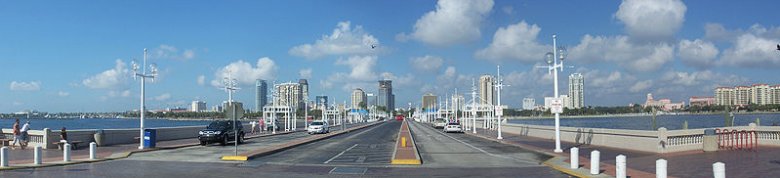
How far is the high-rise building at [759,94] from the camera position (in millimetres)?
165125

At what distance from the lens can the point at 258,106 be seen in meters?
109

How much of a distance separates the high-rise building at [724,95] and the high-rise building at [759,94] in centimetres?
534

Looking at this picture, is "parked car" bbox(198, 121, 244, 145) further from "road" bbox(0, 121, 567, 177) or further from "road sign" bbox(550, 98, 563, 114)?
"road sign" bbox(550, 98, 563, 114)

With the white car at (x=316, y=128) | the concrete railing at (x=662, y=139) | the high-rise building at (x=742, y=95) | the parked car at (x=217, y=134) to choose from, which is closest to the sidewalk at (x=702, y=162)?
the concrete railing at (x=662, y=139)

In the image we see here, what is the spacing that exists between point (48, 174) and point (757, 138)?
2737cm

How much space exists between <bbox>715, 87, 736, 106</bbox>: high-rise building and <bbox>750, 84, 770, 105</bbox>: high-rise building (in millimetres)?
5338

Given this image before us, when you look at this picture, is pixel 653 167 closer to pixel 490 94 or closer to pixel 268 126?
A: pixel 268 126

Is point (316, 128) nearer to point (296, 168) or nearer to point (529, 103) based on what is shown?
point (296, 168)

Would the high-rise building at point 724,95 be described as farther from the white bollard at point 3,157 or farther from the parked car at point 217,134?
the white bollard at point 3,157

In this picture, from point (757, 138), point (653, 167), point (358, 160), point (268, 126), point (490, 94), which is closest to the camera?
point (653, 167)

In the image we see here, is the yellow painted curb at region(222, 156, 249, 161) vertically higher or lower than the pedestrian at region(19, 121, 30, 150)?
lower

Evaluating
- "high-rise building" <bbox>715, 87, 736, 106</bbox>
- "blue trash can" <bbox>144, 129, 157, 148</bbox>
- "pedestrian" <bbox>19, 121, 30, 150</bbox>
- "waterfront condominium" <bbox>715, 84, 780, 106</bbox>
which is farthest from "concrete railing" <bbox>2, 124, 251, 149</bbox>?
"high-rise building" <bbox>715, 87, 736, 106</bbox>

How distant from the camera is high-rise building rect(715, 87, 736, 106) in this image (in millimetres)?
178175

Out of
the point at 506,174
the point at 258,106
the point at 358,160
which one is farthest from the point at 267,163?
the point at 258,106
